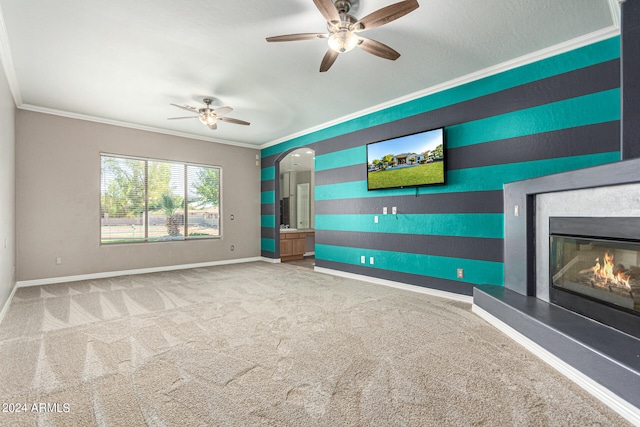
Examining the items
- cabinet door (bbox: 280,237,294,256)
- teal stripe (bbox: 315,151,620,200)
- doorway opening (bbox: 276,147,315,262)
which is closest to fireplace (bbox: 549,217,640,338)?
teal stripe (bbox: 315,151,620,200)

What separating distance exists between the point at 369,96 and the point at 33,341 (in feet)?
16.2

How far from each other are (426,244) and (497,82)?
2.29 meters

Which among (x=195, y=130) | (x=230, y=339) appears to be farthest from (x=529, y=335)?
(x=195, y=130)

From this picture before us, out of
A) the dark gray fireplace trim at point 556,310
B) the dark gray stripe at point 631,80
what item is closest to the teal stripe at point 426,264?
the dark gray fireplace trim at point 556,310

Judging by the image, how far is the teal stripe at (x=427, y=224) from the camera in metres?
3.82

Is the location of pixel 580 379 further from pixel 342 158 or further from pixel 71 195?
pixel 71 195

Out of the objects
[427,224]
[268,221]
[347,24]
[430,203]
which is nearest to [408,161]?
[430,203]

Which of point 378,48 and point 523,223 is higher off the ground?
point 378,48

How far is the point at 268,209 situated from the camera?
7.80 metres

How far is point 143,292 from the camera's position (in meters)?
4.62

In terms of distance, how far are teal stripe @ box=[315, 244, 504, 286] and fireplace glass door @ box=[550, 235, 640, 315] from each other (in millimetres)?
969

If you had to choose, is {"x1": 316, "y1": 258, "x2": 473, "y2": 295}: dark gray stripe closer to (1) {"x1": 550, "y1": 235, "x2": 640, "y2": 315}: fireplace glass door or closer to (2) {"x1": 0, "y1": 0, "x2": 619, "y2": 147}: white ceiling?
(1) {"x1": 550, "y1": 235, "x2": 640, "y2": 315}: fireplace glass door

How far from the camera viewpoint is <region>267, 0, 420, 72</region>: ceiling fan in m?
2.31

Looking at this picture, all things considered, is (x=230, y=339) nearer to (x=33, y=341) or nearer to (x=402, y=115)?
(x=33, y=341)
